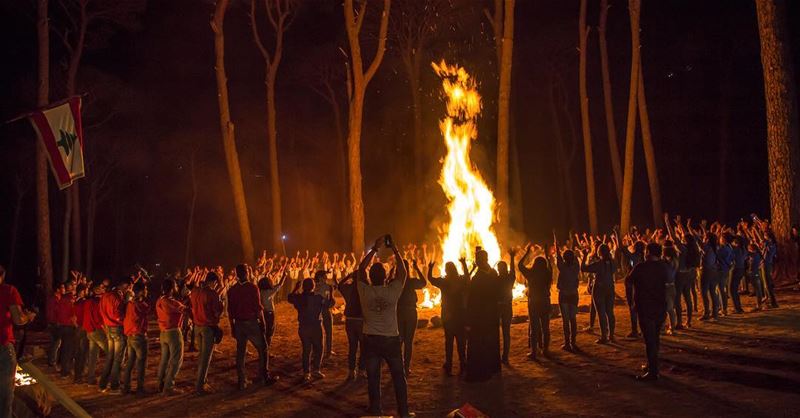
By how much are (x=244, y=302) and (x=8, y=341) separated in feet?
11.2

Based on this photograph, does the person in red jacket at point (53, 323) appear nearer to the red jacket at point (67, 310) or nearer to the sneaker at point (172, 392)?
the red jacket at point (67, 310)

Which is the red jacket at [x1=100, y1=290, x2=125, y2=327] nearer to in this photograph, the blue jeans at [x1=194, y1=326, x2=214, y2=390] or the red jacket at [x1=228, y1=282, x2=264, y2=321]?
the blue jeans at [x1=194, y1=326, x2=214, y2=390]

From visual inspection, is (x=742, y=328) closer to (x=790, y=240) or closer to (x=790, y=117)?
(x=790, y=240)

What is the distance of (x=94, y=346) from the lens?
39.3 ft

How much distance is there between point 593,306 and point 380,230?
114ft

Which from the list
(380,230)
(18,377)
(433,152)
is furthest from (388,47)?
Result: (18,377)

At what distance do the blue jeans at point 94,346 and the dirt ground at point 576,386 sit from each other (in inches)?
10.8

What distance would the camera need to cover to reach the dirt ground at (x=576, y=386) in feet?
27.8

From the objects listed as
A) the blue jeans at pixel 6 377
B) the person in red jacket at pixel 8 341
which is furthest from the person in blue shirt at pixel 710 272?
the blue jeans at pixel 6 377

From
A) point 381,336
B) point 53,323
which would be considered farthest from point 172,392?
point 381,336

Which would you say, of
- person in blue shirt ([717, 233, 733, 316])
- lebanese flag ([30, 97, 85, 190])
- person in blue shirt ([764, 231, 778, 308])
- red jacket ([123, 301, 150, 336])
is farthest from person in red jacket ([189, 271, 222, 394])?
person in blue shirt ([764, 231, 778, 308])

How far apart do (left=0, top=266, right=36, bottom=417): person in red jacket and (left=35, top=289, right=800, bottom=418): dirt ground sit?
217 centimetres

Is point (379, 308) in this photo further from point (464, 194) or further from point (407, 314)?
point (464, 194)

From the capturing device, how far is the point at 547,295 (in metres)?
11.7
